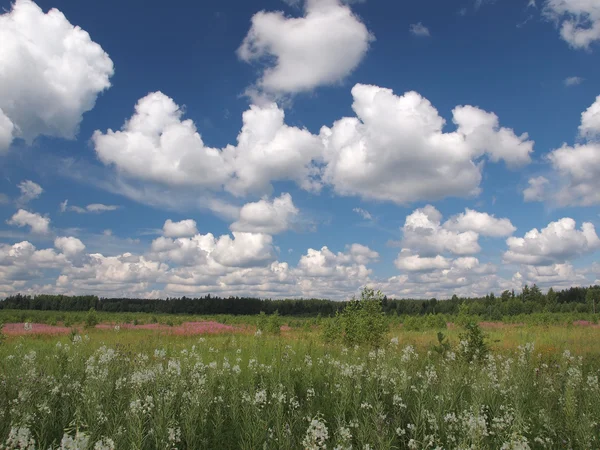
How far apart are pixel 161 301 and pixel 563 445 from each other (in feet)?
447

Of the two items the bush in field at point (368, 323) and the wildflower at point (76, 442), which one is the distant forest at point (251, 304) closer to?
the bush in field at point (368, 323)

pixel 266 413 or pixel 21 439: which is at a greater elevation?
pixel 21 439

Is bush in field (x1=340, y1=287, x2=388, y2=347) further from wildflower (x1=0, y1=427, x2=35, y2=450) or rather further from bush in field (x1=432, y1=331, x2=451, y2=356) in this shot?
wildflower (x1=0, y1=427, x2=35, y2=450)

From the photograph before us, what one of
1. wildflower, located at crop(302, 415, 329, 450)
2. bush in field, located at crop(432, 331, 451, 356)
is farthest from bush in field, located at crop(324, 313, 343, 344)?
wildflower, located at crop(302, 415, 329, 450)

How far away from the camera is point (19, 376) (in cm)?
684

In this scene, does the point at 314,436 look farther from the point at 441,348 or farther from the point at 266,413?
the point at 441,348

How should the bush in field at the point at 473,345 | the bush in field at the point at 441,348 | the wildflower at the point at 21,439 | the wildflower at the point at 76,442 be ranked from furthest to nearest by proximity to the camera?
1. the bush in field at the point at 473,345
2. the bush in field at the point at 441,348
3. the wildflower at the point at 21,439
4. the wildflower at the point at 76,442

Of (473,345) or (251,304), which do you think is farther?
(251,304)

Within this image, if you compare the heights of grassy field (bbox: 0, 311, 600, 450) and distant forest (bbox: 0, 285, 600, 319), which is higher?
grassy field (bbox: 0, 311, 600, 450)

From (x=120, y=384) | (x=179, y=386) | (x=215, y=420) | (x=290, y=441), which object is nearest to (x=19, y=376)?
(x=120, y=384)

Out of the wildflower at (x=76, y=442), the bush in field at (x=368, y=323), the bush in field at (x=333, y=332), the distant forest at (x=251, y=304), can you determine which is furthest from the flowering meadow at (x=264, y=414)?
the distant forest at (x=251, y=304)

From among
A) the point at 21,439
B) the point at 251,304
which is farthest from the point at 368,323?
the point at 251,304

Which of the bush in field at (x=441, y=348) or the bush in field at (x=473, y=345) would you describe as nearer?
the bush in field at (x=441, y=348)

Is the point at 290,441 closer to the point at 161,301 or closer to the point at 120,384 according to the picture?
the point at 120,384
